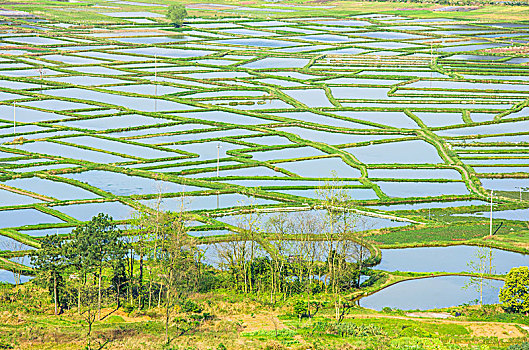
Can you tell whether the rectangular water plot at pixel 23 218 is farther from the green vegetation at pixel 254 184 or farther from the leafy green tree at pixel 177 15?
the leafy green tree at pixel 177 15

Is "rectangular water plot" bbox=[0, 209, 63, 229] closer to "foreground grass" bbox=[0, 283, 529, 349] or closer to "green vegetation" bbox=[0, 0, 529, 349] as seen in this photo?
"green vegetation" bbox=[0, 0, 529, 349]

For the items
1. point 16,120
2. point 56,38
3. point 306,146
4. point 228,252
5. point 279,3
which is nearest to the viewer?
point 228,252

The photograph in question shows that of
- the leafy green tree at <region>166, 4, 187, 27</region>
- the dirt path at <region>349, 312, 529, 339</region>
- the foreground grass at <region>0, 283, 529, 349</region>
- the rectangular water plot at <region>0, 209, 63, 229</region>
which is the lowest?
the foreground grass at <region>0, 283, 529, 349</region>

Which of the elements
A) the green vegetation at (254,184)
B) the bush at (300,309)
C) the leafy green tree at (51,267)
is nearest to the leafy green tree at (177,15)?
the green vegetation at (254,184)

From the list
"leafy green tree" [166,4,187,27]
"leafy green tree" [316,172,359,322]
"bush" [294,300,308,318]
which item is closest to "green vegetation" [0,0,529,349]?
"bush" [294,300,308,318]

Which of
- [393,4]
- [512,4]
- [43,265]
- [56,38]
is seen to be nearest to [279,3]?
[393,4]

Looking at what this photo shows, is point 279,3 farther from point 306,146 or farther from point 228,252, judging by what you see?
point 228,252
